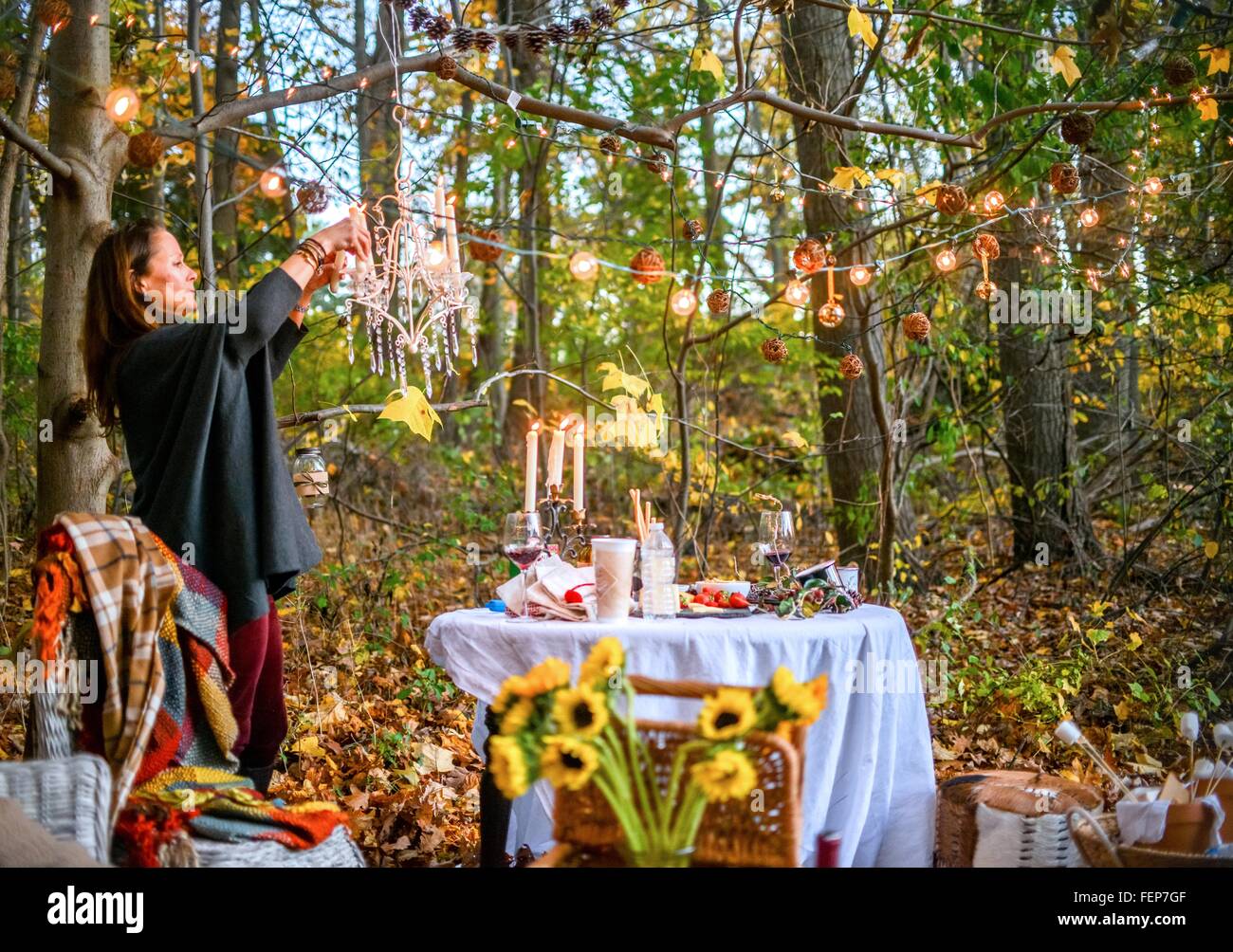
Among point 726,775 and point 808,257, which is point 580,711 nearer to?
point 726,775

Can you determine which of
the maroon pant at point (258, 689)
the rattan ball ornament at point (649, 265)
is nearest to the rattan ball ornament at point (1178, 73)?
the rattan ball ornament at point (649, 265)

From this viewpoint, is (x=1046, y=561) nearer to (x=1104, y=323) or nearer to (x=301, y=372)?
(x=1104, y=323)

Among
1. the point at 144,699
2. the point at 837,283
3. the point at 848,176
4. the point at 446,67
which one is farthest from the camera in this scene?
the point at 837,283

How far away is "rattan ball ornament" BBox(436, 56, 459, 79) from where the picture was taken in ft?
11.7

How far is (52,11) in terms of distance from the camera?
347 centimetres

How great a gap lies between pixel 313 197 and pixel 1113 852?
316 centimetres

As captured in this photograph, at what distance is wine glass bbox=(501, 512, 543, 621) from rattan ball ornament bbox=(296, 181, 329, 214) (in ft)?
4.45

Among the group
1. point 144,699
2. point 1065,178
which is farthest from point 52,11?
point 1065,178

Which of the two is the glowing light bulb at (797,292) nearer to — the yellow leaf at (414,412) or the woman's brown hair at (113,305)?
the yellow leaf at (414,412)

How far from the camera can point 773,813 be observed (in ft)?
6.92

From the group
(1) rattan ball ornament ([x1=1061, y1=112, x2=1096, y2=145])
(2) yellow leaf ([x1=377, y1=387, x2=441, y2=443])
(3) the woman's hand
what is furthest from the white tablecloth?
(1) rattan ball ornament ([x1=1061, y1=112, x2=1096, y2=145])

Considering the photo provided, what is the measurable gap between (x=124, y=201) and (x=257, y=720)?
16.8 feet

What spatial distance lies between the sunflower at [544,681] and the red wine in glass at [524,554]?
98 centimetres

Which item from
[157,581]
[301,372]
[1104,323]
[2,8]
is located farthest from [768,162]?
[157,581]
